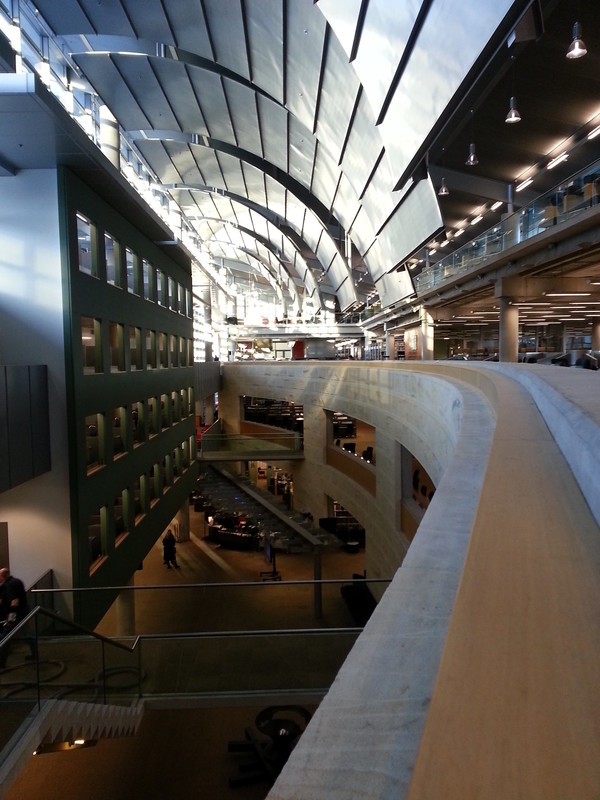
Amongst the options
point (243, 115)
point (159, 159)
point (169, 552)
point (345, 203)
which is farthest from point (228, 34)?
point (169, 552)

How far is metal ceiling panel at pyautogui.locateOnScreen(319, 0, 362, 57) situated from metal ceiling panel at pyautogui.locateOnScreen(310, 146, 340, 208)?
12.0m

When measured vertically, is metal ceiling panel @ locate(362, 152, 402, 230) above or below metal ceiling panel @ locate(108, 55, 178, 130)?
below

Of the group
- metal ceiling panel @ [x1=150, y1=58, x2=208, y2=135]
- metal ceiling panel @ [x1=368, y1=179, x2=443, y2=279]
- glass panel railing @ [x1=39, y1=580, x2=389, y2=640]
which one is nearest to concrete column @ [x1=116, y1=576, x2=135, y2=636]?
glass panel railing @ [x1=39, y1=580, x2=389, y2=640]

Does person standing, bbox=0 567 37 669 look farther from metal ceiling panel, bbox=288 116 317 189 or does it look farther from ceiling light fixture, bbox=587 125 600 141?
metal ceiling panel, bbox=288 116 317 189

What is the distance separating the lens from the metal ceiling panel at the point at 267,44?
1956 cm

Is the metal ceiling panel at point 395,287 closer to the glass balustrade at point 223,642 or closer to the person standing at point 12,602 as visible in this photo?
the glass balustrade at point 223,642

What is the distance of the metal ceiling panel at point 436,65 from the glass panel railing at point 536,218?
12.9ft

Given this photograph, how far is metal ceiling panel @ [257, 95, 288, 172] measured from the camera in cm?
2870

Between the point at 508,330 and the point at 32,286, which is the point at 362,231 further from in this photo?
the point at 32,286

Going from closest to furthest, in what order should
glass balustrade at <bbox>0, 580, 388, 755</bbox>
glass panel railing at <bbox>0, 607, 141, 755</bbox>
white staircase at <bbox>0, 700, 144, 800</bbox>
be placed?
white staircase at <bbox>0, 700, 144, 800</bbox>
glass panel railing at <bbox>0, 607, 141, 755</bbox>
glass balustrade at <bbox>0, 580, 388, 755</bbox>

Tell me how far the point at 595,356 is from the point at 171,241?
14775 mm

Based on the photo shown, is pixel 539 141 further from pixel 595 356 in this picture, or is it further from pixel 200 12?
pixel 200 12

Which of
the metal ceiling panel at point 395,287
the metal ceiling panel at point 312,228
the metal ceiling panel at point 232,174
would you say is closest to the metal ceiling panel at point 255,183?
the metal ceiling panel at point 232,174

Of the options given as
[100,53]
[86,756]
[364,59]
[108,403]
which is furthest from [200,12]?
[86,756]
